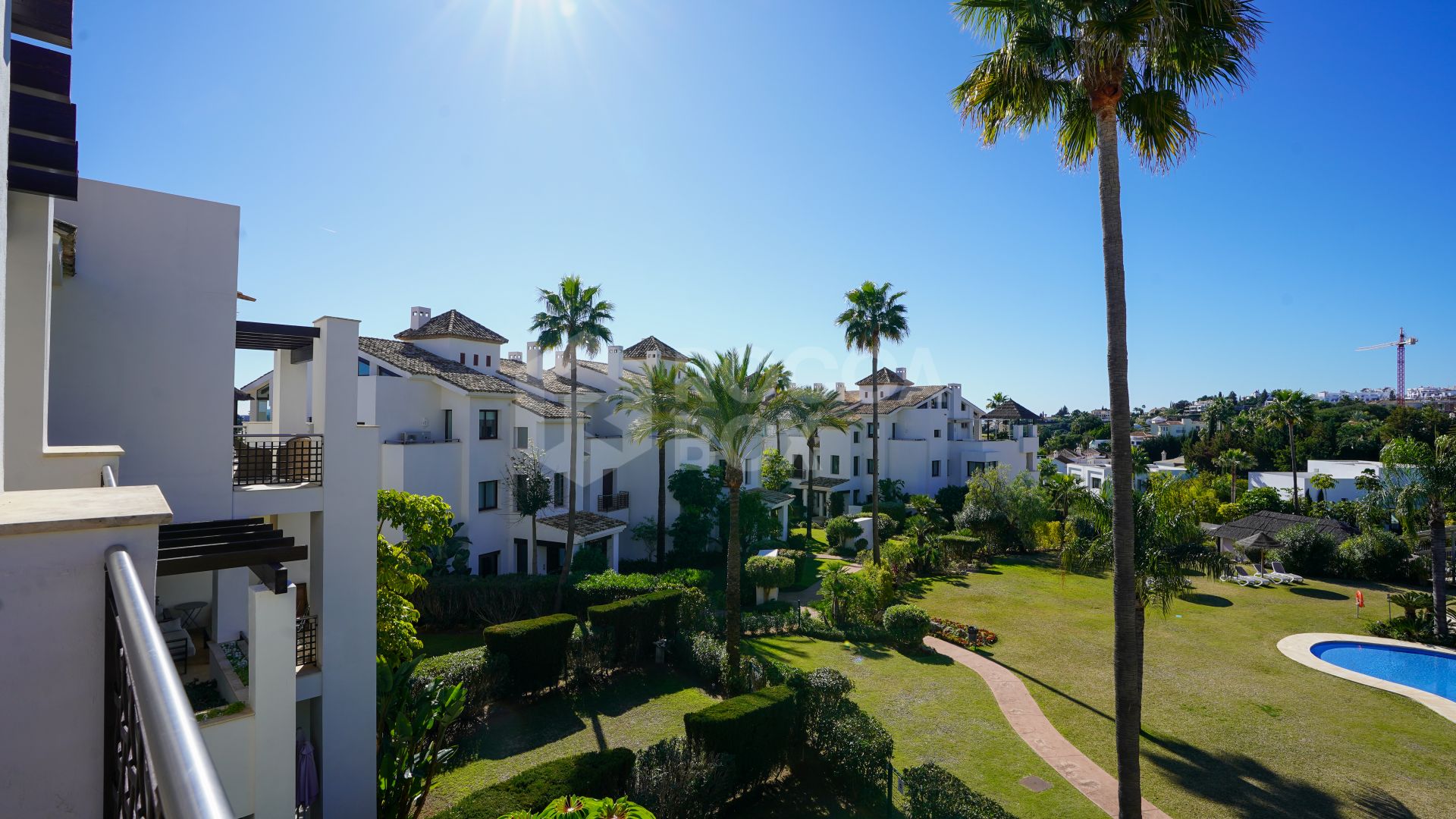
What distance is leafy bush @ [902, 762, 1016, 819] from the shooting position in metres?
10.9

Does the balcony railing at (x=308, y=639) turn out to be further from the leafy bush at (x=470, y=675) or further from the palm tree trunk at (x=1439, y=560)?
the palm tree trunk at (x=1439, y=560)

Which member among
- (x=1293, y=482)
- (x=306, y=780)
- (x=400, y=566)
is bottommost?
(x=306, y=780)

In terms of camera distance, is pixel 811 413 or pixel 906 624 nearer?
pixel 906 624

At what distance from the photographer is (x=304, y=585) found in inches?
567

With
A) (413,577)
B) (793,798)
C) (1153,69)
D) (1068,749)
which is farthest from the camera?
(1068,749)

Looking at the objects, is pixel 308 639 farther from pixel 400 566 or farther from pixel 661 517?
pixel 661 517

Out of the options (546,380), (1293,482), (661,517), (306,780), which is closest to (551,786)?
(306,780)

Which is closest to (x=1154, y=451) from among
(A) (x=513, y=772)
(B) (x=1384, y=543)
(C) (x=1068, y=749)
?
(B) (x=1384, y=543)

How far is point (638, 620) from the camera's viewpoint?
2030 cm

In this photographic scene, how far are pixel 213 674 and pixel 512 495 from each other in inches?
702

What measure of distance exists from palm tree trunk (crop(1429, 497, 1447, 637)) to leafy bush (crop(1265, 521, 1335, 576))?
9.49 metres

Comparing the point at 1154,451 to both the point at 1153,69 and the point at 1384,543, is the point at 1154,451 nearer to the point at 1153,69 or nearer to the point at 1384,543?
the point at 1384,543

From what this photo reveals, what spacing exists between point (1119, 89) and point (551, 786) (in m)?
14.1

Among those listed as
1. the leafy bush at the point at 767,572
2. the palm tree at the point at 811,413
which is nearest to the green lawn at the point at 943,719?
the leafy bush at the point at 767,572
